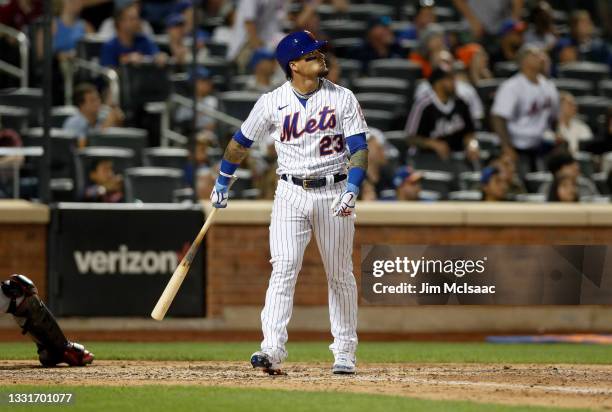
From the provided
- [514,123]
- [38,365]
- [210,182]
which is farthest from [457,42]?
[38,365]

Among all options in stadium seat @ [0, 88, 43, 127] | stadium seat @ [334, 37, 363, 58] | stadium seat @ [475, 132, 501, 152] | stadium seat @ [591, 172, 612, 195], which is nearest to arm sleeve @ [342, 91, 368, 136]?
stadium seat @ [0, 88, 43, 127]

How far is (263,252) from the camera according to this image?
12.5m

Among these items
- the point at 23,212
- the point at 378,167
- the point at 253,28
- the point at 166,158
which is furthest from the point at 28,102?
the point at 378,167

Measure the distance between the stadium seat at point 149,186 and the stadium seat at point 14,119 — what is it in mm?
1562

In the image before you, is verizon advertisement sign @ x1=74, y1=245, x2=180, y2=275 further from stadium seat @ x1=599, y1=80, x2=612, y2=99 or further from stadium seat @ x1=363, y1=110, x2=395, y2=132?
stadium seat @ x1=599, y1=80, x2=612, y2=99

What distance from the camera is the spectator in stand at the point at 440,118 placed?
48.8ft

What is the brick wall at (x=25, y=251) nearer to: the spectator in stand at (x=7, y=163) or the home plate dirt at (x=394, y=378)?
the spectator in stand at (x=7, y=163)

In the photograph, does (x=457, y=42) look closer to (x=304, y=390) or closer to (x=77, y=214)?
(x=77, y=214)

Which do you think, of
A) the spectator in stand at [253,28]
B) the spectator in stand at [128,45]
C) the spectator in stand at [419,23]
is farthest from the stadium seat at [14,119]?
the spectator in stand at [419,23]

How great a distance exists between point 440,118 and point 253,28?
2603 mm

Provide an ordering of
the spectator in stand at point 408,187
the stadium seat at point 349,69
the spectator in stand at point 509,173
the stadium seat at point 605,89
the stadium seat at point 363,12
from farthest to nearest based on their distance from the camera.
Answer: the stadium seat at point 363,12 < the stadium seat at point 605,89 < the stadium seat at point 349,69 < the spectator in stand at point 509,173 < the spectator in stand at point 408,187

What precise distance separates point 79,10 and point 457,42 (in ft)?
16.2

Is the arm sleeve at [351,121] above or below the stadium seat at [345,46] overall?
below

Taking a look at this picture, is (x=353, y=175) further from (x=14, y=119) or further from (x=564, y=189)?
(x=14, y=119)
